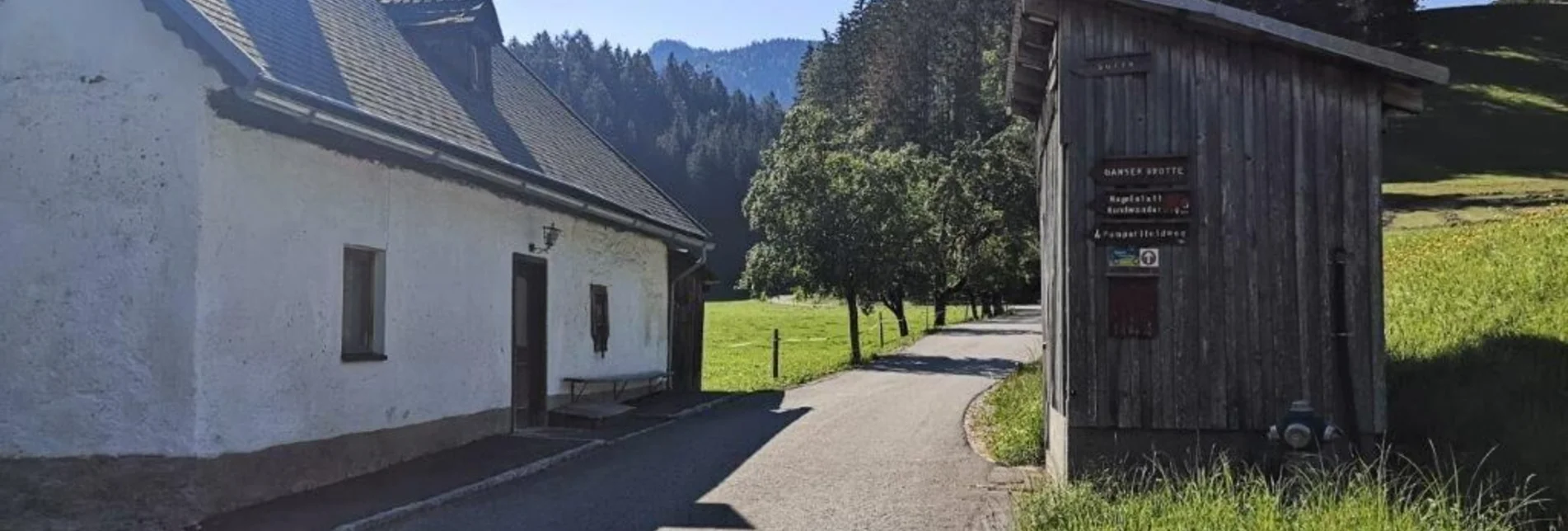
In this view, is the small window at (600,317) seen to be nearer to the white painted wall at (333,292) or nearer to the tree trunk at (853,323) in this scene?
the white painted wall at (333,292)

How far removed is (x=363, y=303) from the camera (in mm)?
10266

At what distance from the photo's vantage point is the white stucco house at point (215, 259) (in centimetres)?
782

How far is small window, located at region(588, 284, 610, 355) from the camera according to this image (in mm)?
16094

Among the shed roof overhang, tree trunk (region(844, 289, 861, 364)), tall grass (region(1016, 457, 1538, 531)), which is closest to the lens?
tall grass (region(1016, 457, 1538, 531))

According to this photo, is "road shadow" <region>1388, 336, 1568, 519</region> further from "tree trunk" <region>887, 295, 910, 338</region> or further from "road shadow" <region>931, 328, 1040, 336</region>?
"road shadow" <region>931, 328, 1040, 336</region>

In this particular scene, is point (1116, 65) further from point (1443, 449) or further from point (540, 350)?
point (540, 350)

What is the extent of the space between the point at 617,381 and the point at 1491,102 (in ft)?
230

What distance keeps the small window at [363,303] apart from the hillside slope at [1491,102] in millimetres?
41800

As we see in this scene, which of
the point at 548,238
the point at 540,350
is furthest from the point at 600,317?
the point at 548,238

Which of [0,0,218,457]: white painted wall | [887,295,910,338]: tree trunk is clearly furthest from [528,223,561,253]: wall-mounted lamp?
[887,295,910,338]: tree trunk

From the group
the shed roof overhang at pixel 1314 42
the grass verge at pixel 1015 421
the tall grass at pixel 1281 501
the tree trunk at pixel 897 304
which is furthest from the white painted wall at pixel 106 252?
the tree trunk at pixel 897 304

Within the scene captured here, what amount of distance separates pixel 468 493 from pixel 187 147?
141 inches

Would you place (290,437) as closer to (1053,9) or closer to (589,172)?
(1053,9)

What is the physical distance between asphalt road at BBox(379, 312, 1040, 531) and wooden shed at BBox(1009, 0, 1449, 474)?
1592 mm
